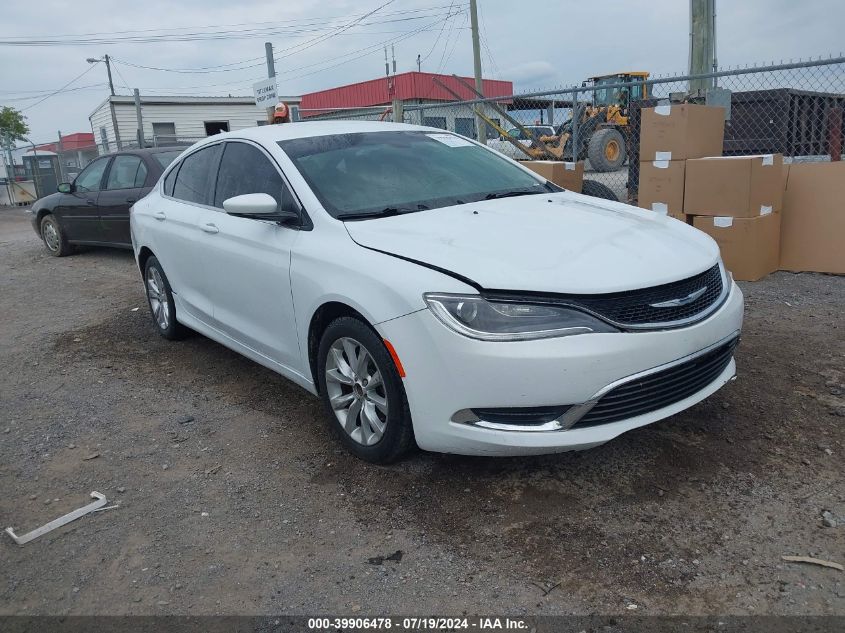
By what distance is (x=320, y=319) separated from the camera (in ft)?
11.5

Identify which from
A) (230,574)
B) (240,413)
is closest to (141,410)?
(240,413)

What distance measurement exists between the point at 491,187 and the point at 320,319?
1335mm

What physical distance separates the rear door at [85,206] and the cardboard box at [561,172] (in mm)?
6095

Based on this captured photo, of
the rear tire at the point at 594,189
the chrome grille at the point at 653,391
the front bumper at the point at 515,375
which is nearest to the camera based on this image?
the front bumper at the point at 515,375

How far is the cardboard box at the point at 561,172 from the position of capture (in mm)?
7059

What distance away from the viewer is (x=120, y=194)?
9383 mm

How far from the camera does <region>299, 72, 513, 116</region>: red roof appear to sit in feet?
108

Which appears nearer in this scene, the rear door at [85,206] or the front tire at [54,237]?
the rear door at [85,206]

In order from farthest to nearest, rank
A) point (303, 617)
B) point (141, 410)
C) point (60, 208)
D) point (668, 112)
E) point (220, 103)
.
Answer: point (220, 103), point (60, 208), point (668, 112), point (141, 410), point (303, 617)

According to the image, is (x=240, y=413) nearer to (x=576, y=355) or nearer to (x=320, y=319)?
(x=320, y=319)

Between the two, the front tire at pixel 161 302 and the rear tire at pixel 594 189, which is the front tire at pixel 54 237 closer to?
the front tire at pixel 161 302

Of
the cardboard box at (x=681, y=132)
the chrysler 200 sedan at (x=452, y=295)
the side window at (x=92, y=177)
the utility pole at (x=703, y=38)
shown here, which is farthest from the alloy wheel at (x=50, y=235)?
the utility pole at (x=703, y=38)

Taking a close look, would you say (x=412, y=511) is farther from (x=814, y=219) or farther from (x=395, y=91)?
(x=395, y=91)

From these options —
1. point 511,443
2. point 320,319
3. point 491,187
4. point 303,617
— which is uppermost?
point 491,187
